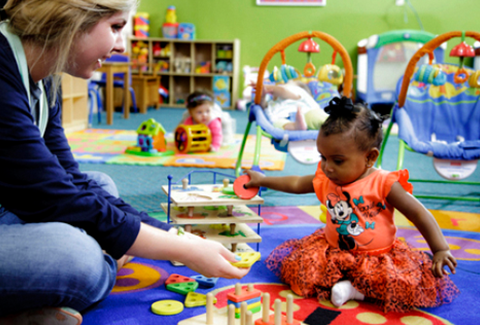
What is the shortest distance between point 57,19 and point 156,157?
1977 millimetres

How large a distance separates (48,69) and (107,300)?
19.4 inches

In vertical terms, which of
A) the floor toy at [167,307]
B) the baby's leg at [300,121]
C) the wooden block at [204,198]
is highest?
the baby's leg at [300,121]

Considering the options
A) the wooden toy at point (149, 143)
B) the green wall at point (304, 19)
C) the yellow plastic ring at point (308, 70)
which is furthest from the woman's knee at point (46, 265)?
the green wall at point (304, 19)

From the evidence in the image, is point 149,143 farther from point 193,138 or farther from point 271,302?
point 271,302

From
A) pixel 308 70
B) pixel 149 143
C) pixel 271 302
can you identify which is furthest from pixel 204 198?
pixel 149 143

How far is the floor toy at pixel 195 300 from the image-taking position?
3.25 ft

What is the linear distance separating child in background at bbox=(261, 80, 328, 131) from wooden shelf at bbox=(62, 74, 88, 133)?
1.79 m

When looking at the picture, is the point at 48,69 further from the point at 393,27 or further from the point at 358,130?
the point at 393,27

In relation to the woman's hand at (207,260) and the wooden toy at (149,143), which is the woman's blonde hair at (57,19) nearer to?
the woman's hand at (207,260)

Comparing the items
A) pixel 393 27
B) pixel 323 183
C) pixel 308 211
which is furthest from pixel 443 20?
pixel 323 183

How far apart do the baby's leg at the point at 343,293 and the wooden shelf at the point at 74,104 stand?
2845mm

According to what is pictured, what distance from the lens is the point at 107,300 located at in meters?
1.01

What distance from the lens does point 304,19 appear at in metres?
5.61

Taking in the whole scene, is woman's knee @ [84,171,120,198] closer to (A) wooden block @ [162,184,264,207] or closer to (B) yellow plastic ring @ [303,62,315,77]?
(A) wooden block @ [162,184,264,207]
